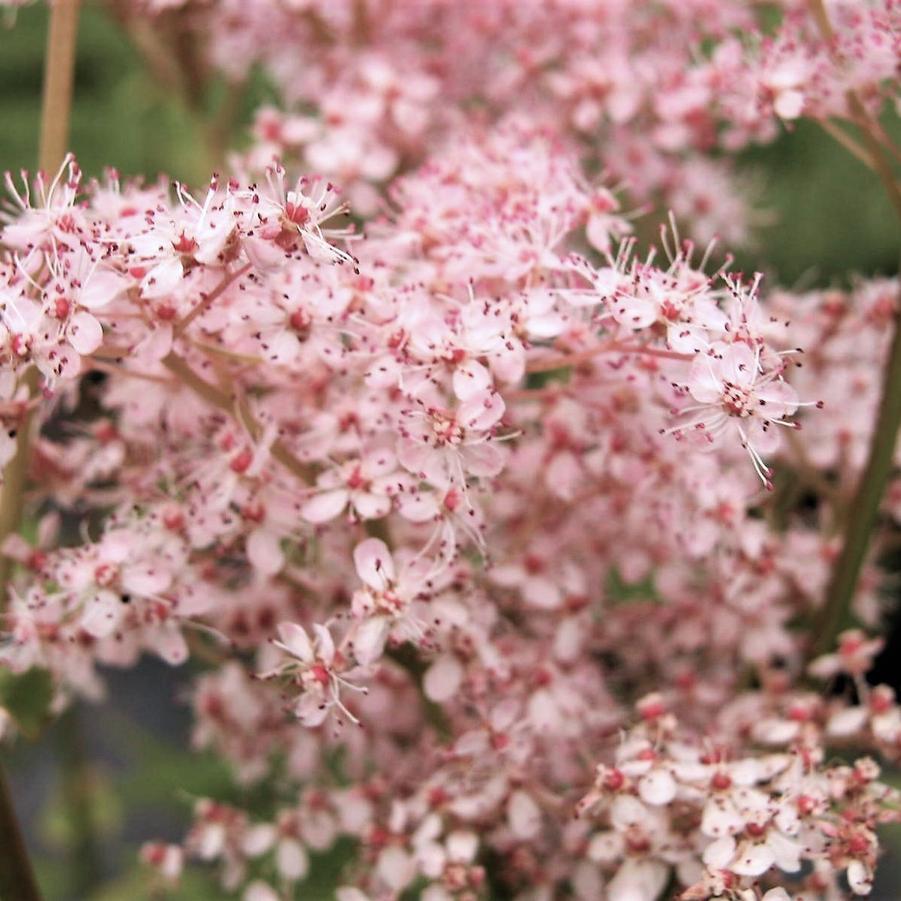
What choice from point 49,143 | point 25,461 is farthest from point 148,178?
point 25,461

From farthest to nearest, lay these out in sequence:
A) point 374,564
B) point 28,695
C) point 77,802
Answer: point 77,802, point 28,695, point 374,564

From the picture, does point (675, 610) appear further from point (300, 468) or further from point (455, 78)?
point (455, 78)

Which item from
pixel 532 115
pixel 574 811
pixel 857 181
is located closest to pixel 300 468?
pixel 574 811

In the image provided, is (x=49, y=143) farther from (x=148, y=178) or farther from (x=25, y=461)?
(x=148, y=178)

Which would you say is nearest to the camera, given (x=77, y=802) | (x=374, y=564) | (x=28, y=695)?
(x=374, y=564)

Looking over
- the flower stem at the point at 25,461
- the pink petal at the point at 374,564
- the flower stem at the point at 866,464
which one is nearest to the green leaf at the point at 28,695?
the flower stem at the point at 25,461

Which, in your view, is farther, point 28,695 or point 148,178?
point 148,178

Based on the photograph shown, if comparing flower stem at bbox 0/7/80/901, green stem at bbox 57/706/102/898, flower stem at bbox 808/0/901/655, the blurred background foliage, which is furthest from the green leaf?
green stem at bbox 57/706/102/898

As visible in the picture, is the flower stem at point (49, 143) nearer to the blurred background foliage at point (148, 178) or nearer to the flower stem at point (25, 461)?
the flower stem at point (25, 461)
